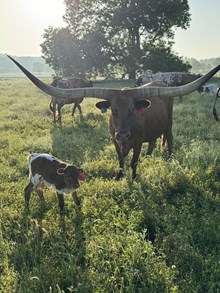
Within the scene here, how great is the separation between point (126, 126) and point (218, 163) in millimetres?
2301

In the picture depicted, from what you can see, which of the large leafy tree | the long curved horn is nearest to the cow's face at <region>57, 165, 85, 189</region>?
the long curved horn

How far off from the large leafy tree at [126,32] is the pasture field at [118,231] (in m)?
30.8

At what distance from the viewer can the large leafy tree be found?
36.7 metres

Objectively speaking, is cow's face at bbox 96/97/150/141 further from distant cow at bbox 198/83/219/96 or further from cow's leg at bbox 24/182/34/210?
distant cow at bbox 198/83/219/96

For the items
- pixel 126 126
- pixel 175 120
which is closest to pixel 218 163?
pixel 126 126

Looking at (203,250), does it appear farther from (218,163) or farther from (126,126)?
(218,163)

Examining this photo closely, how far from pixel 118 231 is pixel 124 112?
2278 millimetres

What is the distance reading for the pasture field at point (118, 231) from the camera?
11.3 ft

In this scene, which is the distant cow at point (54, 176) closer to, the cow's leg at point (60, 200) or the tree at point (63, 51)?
the cow's leg at point (60, 200)

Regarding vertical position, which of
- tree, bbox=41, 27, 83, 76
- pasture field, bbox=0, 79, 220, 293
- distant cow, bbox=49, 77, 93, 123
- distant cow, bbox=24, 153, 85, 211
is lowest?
pasture field, bbox=0, 79, 220, 293

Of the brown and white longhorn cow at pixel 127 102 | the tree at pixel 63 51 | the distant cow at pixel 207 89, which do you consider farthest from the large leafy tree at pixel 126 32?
the brown and white longhorn cow at pixel 127 102

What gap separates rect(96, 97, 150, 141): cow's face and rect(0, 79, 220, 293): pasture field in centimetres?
98

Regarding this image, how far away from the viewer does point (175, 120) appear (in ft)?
38.9

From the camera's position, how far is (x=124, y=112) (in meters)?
5.66
